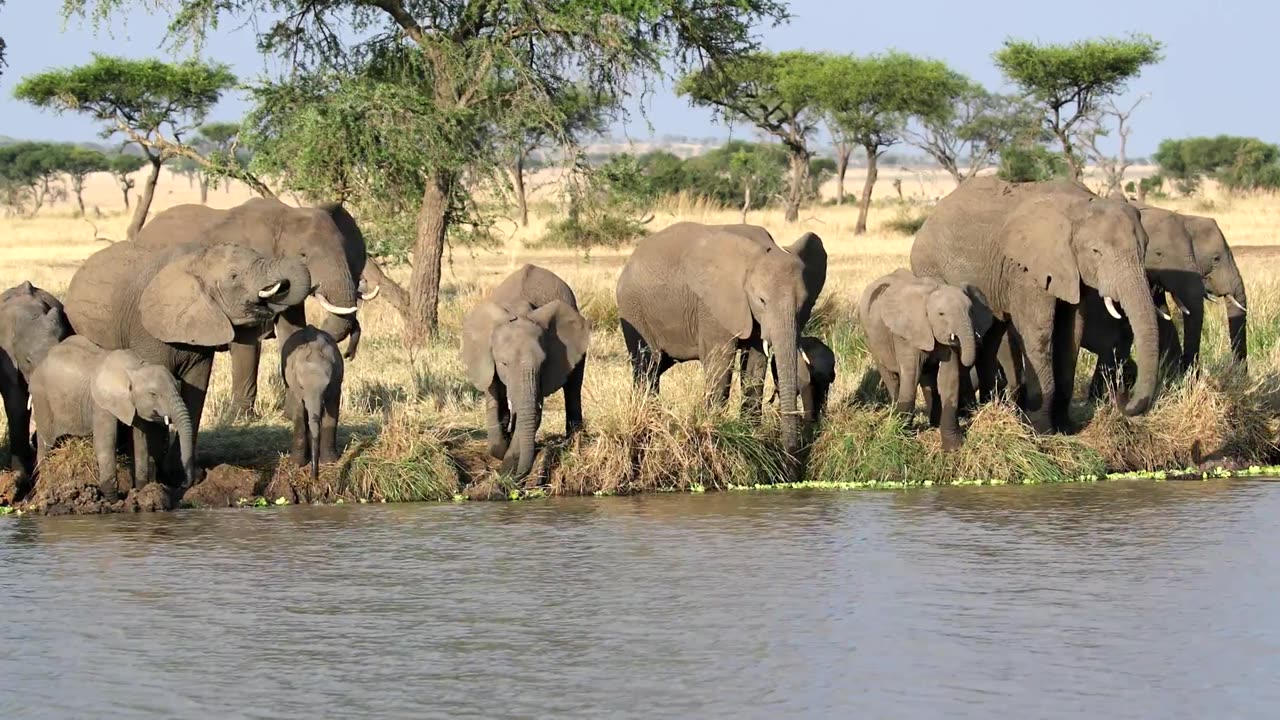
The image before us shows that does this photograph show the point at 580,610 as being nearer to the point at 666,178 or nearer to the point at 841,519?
the point at 841,519

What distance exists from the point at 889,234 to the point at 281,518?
30.8 m

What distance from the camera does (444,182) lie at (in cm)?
1944

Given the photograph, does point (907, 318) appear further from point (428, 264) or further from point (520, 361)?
point (428, 264)

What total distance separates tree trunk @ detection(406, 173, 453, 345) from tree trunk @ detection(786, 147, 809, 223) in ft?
88.7

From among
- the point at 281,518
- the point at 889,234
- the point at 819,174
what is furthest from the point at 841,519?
the point at 819,174

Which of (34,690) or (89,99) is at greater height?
(89,99)

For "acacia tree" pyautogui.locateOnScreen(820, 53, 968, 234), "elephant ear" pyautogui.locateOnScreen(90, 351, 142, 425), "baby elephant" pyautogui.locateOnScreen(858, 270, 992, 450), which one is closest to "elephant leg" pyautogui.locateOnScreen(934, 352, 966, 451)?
"baby elephant" pyautogui.locateOnScreen(858, 270, 992, 450)

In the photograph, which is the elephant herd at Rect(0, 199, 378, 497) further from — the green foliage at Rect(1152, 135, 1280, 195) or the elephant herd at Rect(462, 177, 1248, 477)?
the green foliage at Rect(1152, 135, 1280, 195)

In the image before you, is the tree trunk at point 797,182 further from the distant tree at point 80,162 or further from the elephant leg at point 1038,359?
A: the elephant leg at point 1038,359

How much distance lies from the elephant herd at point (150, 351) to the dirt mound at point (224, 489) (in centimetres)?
16

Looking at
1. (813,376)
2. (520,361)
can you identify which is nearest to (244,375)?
(520,361)

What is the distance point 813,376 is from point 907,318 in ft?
2.66

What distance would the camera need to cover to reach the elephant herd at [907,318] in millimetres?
12500

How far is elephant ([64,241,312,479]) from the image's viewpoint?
39.0 ft
